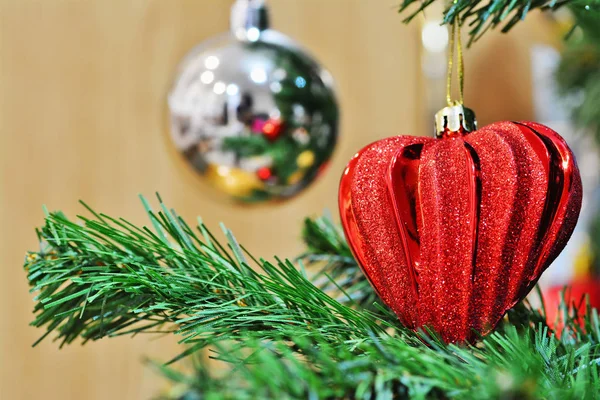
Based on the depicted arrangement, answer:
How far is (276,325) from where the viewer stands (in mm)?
196

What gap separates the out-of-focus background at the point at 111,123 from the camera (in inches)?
40.0

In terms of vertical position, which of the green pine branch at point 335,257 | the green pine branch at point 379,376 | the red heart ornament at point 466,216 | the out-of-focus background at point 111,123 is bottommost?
the green pine branch at point 379,376

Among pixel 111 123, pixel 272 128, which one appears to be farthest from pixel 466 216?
pixel 111 123

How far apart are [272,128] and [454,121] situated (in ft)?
1.16

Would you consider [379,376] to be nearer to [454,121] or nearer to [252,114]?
[454,121]

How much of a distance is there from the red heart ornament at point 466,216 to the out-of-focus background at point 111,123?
634 millimetres

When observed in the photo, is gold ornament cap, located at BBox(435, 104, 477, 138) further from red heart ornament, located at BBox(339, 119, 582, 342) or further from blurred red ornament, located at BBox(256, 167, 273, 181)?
blurred red ornament, located at BBox(256, 167, 273, 181)

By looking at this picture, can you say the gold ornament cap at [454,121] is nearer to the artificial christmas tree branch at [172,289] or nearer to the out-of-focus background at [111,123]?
the artificial christmas tree branch at [172,289]

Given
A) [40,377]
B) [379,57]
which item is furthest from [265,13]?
[379,57]

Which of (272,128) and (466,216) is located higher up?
(272,128)

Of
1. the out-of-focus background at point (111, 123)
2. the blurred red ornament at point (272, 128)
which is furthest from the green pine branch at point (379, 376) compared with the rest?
the out-of-focus background at point (111, 123)

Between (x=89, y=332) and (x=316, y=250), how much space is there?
4.7 inches

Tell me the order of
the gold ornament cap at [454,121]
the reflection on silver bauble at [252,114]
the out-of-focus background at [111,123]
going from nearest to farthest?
1. the gold ornament cap at [454,121]
2. the reflection on silver bauble at [252,114]
3. the out-of-focus background at [111,123]

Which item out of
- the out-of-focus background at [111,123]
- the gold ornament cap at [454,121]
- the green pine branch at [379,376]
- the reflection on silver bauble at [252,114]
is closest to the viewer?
the green pine branch at [379,376]
